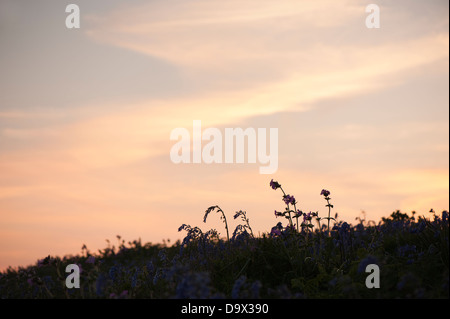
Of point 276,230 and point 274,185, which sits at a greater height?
point 274,185

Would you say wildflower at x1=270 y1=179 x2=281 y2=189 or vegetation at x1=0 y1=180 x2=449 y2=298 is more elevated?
wildflower at x1=270 y1=179 x2=281 y2=189

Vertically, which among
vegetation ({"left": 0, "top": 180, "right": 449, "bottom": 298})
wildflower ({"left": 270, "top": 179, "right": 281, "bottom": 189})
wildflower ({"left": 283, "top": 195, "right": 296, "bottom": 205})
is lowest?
vegetation ({"left": 0, "top": 180, "right": 449, "bottom": 298})

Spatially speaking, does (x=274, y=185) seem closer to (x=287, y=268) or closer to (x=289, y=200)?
(x=289, y=200)

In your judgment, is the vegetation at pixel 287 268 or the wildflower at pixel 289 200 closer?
the vegetation at pixel 287 268

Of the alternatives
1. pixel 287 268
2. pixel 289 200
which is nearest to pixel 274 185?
pixel 289 200

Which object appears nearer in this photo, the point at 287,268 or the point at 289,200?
the point at 287,268

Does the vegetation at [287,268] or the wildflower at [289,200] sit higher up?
the wildflower at [289,200]

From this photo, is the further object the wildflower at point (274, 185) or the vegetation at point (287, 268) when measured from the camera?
the wildflower at point (274, 185)

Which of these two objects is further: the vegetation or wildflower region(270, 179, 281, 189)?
wildflower region(270, 179, 281, 189)

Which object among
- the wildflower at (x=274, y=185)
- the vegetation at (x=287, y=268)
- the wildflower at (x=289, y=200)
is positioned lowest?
the vegetation at (x=287, y=268)
